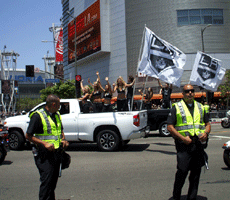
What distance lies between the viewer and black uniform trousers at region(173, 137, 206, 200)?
13.3ft

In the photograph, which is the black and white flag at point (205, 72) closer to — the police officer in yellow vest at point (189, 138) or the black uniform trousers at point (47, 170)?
the police officer in yellow vest at point (189, 138)

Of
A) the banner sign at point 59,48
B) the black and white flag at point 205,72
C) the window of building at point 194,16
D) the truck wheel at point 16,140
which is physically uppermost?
the banner sign at point 59,48

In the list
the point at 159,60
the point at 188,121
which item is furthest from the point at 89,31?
the point at 188,121

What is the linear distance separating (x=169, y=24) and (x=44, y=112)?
39.7 meters

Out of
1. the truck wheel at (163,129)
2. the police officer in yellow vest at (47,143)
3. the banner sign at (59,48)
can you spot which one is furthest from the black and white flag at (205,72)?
the banner sign at (59,48)

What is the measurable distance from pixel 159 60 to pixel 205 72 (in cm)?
505

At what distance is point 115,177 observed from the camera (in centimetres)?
618

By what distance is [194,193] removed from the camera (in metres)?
4.09

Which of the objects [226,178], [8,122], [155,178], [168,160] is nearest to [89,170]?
[155,178]

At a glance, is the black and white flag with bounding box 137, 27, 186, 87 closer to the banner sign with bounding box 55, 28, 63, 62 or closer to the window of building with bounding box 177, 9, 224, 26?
the window of building with bounding box 177, 9, 224, 26

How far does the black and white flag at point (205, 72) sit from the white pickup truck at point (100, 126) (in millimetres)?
6376

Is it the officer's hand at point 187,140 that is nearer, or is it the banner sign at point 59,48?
the officer's hand at point 187,140

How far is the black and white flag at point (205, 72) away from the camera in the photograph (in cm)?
1525

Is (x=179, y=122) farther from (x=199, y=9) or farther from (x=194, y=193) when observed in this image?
(x=199, y=9)
